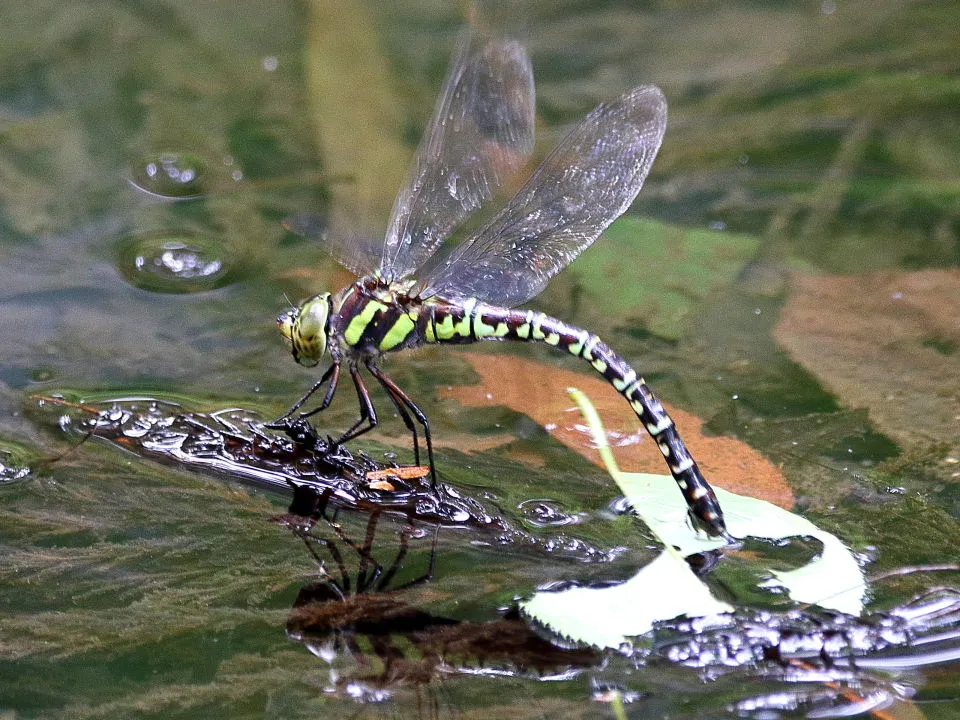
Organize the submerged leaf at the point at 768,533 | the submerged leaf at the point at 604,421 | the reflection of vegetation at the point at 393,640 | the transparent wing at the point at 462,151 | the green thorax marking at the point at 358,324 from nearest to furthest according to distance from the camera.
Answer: the reflection of vegetation at the point at 393,640 < the submerged leaf at the point at 768,533 < the submerged leaf at the point at 604,421 < the green thorax marking at the point at 358,324 < the transparent wing at the point at 462,151

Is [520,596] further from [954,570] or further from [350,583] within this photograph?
[954,570]

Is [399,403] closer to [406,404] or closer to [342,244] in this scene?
[406,404]

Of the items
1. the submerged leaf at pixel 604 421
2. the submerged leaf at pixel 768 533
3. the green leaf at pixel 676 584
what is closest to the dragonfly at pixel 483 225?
the submerged leaf at pixel 604 421

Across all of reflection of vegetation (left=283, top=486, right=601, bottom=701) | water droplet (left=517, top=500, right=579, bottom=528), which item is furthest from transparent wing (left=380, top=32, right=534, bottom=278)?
reflection of vegetation (left=283, top=486, right=601, bottom=701)

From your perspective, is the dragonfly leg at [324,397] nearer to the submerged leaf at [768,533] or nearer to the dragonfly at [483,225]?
the dragonfly at [483,225]

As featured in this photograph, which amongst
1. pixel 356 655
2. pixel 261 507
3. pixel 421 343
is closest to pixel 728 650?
pixel 356 655

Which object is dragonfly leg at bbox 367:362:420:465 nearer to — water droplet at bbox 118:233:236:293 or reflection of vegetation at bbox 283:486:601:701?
reflection of vegetation at bbox 283:486:601:701
